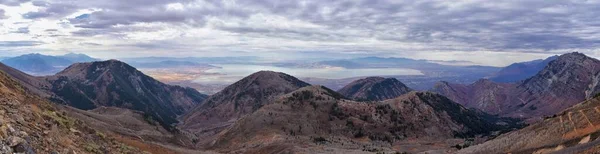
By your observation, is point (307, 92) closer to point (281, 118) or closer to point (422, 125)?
point (281, 118)

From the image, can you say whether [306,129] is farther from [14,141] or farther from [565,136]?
[14,141]

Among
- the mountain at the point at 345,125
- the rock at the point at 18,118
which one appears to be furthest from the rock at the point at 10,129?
the mountain at the point at 345,125

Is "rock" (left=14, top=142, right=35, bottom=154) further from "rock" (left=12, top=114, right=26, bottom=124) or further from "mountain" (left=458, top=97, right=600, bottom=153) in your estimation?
"mountain" (left=458, top=97, right=600, bottom=153)

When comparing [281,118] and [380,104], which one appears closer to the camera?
[281,118]

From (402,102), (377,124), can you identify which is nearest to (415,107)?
(402,102)

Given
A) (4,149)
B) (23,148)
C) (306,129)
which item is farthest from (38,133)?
(306,129)

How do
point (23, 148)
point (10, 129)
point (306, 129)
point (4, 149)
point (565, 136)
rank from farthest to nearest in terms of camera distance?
point (306, 129), point (565, 136), point (10, 129), point (23, 148), point (4, 149)
